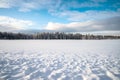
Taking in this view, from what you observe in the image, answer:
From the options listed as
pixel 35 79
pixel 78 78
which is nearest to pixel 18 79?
pixel 35 79

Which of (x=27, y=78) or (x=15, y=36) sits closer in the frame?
(x=27, y=78)

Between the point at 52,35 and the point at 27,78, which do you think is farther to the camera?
the point at 52,35

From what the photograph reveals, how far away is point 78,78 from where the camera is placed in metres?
5.37

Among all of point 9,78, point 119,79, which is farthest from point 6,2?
point 119,79

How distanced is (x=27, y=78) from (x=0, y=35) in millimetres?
108827

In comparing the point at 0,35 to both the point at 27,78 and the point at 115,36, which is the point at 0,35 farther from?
the point at 115,36

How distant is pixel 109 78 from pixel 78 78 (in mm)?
1389

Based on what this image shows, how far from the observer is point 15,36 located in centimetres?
10850

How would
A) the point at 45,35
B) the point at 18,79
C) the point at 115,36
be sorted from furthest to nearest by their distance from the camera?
the point at 115,36
the point at 45,35
the point at 18,79

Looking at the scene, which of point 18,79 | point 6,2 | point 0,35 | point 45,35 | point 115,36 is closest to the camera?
point 18,79

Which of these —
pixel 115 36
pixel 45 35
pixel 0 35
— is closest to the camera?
pixel 0 35

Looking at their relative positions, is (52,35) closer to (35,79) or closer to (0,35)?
(0,35)

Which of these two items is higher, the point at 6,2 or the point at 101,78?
the point at 6,2

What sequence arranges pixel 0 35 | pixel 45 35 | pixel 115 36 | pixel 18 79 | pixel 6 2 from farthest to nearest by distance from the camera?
pixel 115 36
pixel 45 35
pixel 0 35
pixel 6 2
pixel 18 79
